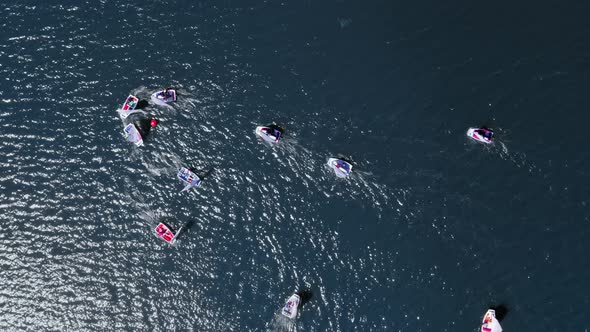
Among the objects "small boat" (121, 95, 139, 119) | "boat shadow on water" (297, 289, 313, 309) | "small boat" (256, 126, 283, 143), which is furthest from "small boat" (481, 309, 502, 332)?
"small boat" (121, 95, 139, 119)

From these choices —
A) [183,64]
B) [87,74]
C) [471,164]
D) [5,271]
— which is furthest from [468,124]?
[5,271]

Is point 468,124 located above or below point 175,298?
above

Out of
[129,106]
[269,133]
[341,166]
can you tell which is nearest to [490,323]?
[341,166]

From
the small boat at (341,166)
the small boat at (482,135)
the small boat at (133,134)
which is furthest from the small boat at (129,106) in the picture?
the small boat at (482,135)

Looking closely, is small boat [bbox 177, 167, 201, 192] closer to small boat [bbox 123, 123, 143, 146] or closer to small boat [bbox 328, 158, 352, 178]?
small boat [bbox 123, 123, 143, 146]

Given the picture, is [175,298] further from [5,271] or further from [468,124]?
[468,124]

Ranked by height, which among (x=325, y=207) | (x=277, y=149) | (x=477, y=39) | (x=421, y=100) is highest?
(x=477, y=39)
